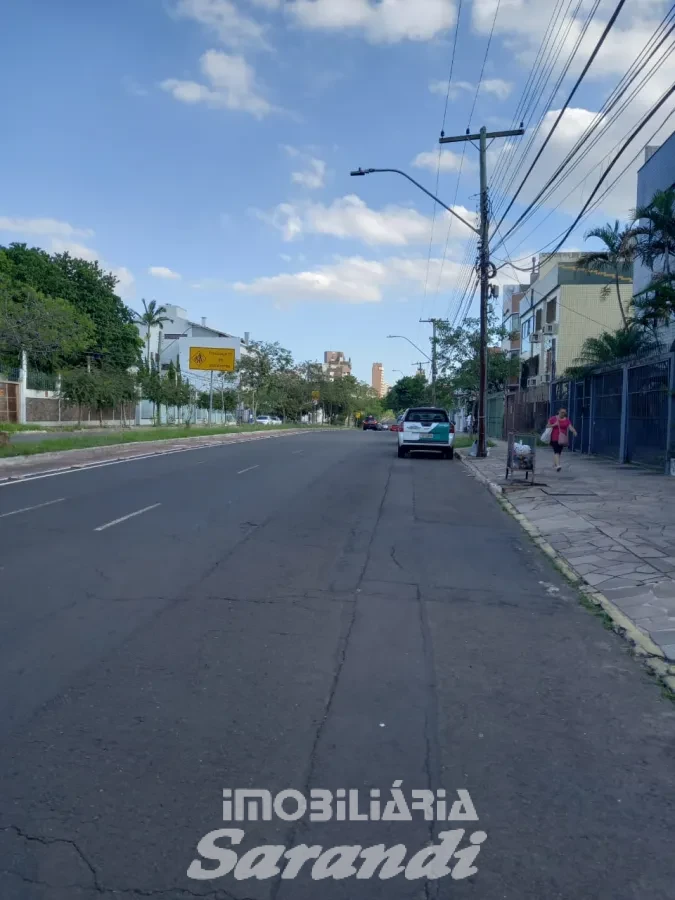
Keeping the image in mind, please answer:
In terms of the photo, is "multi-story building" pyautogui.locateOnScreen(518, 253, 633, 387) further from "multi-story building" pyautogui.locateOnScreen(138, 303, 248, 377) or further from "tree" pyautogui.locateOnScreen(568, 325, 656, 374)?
"multi-story building" pyautogui.locateOnScreen(138, 303, 248, 377)

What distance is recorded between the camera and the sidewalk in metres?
7.66

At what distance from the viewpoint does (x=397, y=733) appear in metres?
4.58

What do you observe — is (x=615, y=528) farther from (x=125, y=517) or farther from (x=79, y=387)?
(x=79, y=387)

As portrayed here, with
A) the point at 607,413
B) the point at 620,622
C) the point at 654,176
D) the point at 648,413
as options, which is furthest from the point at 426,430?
the point at 620,622

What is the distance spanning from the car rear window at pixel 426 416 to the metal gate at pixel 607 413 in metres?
4.89

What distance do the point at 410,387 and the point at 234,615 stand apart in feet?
312

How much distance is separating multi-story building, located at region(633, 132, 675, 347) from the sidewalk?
7930 millimetres

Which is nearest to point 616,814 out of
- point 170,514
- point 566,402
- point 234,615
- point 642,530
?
point 234,615

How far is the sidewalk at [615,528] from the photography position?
7664 mm

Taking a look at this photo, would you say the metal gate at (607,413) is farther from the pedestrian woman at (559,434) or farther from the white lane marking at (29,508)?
the white lane marking at (29,508)

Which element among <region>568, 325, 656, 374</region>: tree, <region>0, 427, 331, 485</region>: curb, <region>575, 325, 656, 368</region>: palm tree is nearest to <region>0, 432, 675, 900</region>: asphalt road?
<region>0, 427, 331, 485</region>: curb

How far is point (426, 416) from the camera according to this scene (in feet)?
90.5

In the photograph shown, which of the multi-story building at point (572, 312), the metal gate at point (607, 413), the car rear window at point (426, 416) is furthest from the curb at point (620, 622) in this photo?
the multi-story building at point (572, 312)

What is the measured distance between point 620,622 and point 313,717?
338 centimetres
